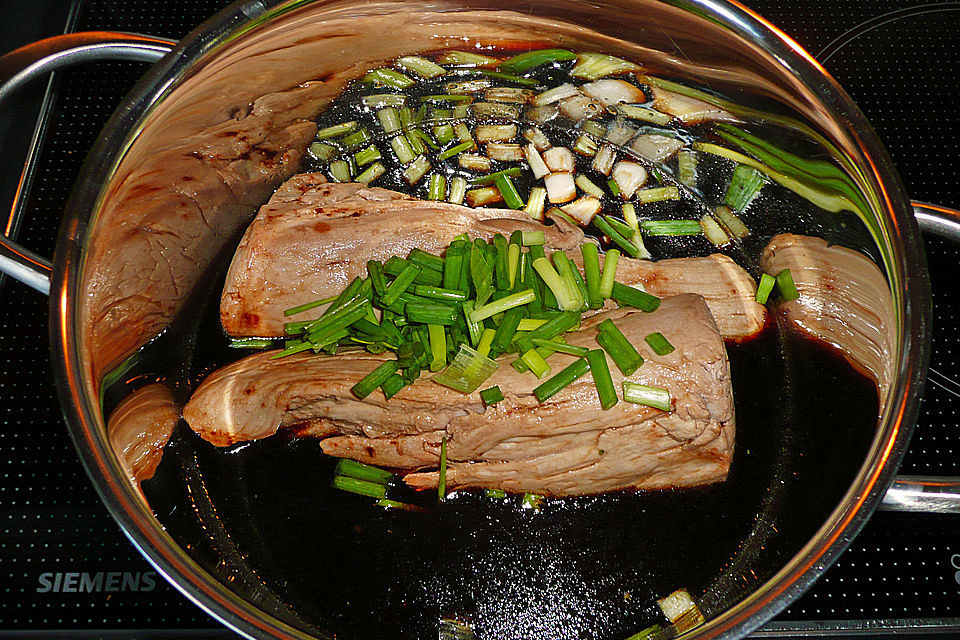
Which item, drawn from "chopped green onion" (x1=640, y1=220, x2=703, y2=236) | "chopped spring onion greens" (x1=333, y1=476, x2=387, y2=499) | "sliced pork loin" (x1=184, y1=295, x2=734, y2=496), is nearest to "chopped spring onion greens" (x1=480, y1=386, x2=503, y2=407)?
"sliced pork loin" (x1=184, y1=295, x2=734, y2=496)

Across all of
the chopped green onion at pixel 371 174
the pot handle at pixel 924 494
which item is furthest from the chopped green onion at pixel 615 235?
the pot handle at pixel 924 494

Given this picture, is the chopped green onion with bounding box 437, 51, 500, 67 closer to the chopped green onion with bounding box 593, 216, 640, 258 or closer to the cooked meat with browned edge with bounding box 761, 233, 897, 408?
the chopped green onion with bounding box 593, 216, 640, 258

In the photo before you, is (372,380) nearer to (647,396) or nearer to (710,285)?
(647,396)

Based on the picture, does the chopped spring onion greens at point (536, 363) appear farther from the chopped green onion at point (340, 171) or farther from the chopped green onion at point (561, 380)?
the chopped green onion at point (340, 171)

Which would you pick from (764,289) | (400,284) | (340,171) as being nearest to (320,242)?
(400,284)

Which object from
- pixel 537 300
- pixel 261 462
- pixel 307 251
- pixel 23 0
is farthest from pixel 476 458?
pixel 23 0

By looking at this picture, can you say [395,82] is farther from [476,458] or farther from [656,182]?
[476,458]
